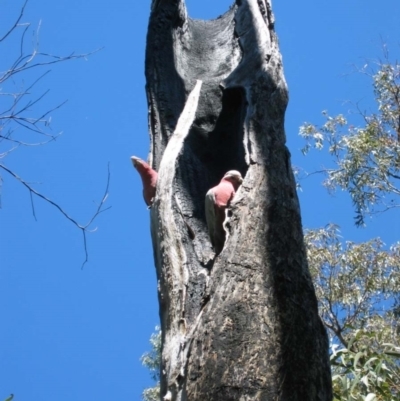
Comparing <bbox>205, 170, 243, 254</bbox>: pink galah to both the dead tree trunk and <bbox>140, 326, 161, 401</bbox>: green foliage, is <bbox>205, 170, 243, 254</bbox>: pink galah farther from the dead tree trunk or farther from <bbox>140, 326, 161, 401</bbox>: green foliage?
<bbox>140, 326, 161, 401</bbox>: green foliage

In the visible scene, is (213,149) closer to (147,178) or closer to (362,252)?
(147,178)

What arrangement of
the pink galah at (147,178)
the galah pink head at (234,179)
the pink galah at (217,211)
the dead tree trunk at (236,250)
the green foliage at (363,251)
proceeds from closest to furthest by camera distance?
the dead tree trunk at (236,250), the pink galah at (217,211), the galah pink head at (234,179), the pink galah at (147,178), the green foliage at (363,251)

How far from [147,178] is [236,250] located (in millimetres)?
1203

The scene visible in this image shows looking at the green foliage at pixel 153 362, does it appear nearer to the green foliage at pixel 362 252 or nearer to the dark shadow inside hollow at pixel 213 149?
the green foliage at pixel 362 252

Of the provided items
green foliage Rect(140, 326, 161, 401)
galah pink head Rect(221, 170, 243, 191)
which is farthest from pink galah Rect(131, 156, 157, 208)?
green foliage Rect(140, 326, 161, 401)

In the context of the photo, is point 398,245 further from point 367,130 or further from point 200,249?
point 200,249

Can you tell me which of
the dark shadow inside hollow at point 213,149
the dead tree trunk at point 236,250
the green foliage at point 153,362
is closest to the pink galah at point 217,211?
the dead tree trunk at point 236,250

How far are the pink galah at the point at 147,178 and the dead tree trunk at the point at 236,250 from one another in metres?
0.10

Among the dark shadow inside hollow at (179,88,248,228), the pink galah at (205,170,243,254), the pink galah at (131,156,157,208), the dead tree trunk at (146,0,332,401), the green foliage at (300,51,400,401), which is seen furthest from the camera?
the green foliage at (300,51,400,401)

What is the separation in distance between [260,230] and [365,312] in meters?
7.42

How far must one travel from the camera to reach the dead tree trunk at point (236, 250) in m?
2.66

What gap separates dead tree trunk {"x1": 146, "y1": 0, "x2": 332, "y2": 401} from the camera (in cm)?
266

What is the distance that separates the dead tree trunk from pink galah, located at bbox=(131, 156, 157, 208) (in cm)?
10

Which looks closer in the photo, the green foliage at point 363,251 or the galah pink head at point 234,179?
the galah pink head at point 234,179
